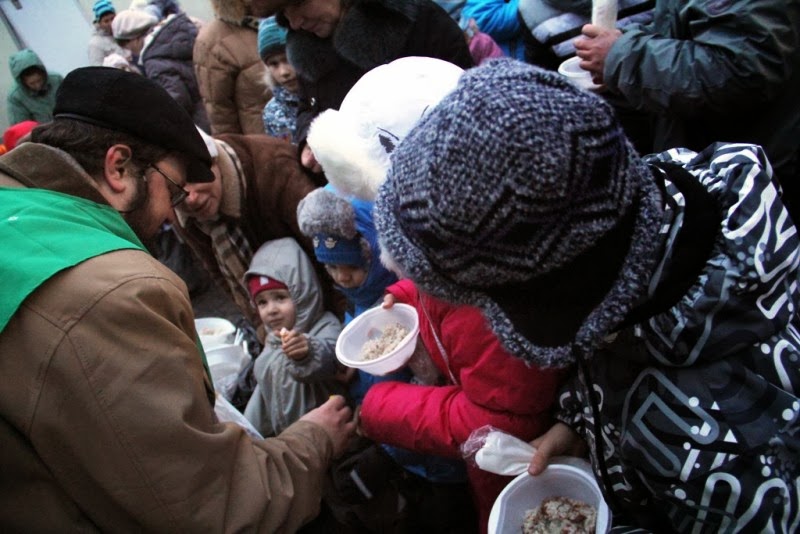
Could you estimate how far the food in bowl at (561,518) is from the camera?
1.48m

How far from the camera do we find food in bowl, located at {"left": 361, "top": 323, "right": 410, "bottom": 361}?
205 centimetres

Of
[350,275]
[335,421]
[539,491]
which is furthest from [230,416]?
[539,491]

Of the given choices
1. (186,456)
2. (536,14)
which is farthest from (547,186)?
(536,14)

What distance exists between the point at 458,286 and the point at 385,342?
114 cm

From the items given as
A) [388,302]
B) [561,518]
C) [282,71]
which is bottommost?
[561,518]

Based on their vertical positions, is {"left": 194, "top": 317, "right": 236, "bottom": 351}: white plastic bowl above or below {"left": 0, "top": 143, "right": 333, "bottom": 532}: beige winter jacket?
below

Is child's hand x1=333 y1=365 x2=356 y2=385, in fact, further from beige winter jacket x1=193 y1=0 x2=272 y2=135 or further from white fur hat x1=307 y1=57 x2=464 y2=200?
beige winter jacket x1=193 y1=0 x2=272 y2=135

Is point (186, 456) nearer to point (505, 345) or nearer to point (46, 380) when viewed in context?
point (46, 380)

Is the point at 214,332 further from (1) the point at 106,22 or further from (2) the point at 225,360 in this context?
(1) the point at 106,22

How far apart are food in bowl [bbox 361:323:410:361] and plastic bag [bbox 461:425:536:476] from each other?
1.89 ft

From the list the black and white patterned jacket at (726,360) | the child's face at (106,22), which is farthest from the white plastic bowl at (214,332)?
the child's face at (106,22)

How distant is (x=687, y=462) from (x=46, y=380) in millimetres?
1338

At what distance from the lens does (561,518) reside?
1499mm

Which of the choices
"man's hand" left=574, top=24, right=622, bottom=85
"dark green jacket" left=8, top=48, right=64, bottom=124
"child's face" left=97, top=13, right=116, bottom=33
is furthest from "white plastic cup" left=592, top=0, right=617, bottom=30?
"child's face" left=97, top=13, right=116, bottom=33
